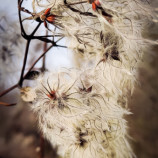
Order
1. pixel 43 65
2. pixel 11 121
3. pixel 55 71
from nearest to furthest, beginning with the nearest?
pixel 55 71 → pixel 43 65 → pixel 11 121

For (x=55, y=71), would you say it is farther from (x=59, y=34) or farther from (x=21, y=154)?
(x=21, y=154)

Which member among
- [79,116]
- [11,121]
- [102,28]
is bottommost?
[11,121]

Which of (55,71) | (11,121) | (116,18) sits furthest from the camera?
(11,121)

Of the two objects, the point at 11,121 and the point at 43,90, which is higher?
the point at 43,90

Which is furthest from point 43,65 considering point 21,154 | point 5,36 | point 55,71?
point 21,154

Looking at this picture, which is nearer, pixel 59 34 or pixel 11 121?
pixel 59 34

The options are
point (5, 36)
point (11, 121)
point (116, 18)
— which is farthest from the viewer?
point (11, 121)

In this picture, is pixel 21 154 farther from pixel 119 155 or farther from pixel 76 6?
pixel 76 6

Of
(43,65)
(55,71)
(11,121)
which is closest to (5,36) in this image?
(43,65)

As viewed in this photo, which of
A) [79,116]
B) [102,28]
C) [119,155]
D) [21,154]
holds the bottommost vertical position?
[21,154]
